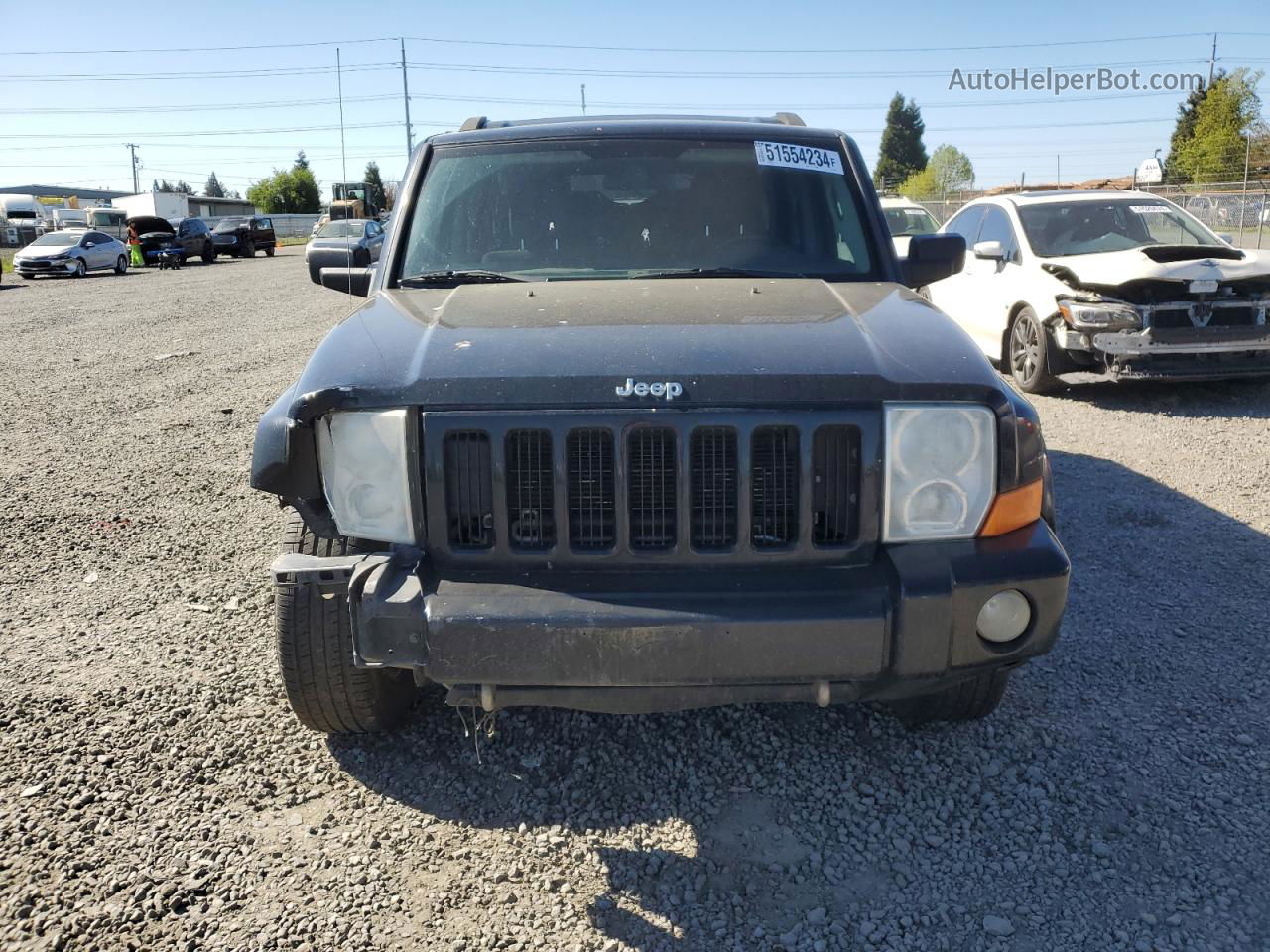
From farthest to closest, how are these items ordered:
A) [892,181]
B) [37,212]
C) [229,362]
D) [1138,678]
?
[892,181] < [37,212] < [229,362] < [1138,678]

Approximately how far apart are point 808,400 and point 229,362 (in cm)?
1025

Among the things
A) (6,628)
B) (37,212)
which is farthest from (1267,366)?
(37,212)

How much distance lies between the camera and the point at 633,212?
12.5 feet

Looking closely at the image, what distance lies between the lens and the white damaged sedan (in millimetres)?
7758

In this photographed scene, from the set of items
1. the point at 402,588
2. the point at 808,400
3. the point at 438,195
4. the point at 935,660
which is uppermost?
the point at 438,195

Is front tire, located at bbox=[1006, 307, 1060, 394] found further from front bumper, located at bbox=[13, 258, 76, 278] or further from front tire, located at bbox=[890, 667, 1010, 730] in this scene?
front bumper, located at bbox=[13, 258, 76, 278]

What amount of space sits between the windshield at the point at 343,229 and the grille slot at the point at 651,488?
33384 mm

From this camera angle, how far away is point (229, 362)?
1147 cm

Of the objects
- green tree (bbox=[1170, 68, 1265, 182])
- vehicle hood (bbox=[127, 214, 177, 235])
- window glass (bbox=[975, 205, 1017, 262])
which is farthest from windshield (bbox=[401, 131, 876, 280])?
green tree (bbox=[1170, 68, 1265, 182])

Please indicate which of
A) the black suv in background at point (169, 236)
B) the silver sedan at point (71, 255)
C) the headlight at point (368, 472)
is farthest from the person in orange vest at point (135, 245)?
the headlight at point (368, 472)

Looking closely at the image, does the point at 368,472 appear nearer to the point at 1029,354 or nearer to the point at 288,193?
the point at 1029,354

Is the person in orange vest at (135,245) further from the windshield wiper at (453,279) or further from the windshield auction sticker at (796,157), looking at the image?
the windshield auction sticker at (796,157)

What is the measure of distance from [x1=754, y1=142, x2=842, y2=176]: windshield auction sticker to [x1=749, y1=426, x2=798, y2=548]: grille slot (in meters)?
1.75

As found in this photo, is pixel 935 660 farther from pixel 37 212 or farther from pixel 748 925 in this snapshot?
pixel 37 212
